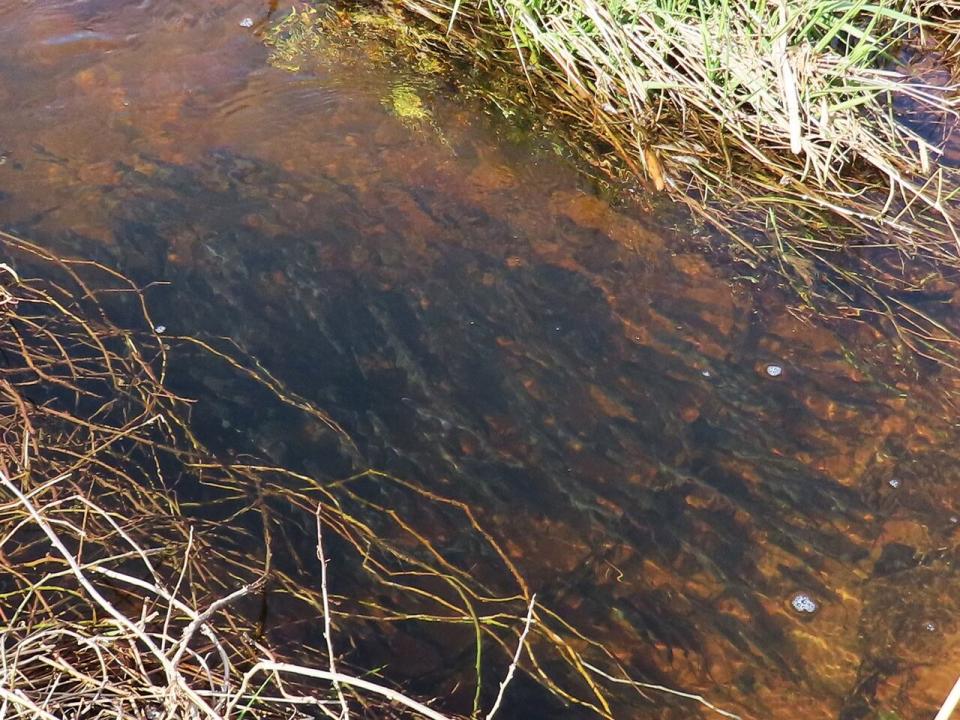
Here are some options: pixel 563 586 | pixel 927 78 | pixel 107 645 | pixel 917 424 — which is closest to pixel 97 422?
pixel 107 645

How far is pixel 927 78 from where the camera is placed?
159 inches

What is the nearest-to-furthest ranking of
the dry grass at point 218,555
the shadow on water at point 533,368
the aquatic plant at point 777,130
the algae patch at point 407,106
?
the dry grass at point 218,555 < the shadow on water at point 533,368 < the aquatic plant at point 777,130 < the algae patch at point 407,106

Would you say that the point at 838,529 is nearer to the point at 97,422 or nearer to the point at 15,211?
the point at 97,422

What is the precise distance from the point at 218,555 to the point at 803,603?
1.49 meters

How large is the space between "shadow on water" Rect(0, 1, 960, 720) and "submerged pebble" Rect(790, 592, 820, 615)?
0.05ft

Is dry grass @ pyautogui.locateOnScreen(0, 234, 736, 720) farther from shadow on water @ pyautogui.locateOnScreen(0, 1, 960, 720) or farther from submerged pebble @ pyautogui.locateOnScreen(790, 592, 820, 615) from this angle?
submerged pebble @ pyautogui.locateOnScreen(790, 592, 820, 615)

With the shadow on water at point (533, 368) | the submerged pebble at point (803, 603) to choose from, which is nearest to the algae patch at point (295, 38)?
the shadow on water at point (533, 368)

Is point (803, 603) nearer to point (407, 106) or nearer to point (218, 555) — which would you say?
point (218, 555)

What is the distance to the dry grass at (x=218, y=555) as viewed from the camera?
1.95 meters

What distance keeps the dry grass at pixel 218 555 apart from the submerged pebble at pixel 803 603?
1.22ft

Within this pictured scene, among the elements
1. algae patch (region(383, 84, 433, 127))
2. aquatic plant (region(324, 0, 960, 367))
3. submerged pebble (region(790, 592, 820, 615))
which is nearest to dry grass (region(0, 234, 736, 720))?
submerged pebble (region(790, 592, 820, 615))

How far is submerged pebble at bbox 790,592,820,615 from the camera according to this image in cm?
230

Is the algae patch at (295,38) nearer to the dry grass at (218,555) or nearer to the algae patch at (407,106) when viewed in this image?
the algae patch at (407,106)

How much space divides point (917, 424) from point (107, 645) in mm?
2268
